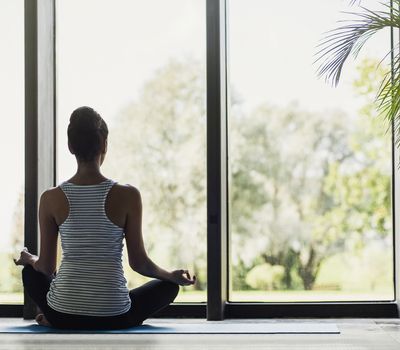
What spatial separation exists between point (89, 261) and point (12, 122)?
4.87 feet

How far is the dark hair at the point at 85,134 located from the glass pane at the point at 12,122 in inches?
47.6

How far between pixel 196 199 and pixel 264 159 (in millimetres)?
412

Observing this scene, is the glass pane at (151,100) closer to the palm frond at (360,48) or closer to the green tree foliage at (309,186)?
the green tree foliage at (309,186)

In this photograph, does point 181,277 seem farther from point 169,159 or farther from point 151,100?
point 151,100

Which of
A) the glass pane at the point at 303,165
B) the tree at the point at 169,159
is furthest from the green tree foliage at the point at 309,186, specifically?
the tree at the point at 169,159

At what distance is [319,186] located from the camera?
4.45 m

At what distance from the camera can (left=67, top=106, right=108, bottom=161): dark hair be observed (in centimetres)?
344

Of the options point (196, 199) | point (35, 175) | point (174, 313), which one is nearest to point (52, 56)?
point (35, 175)

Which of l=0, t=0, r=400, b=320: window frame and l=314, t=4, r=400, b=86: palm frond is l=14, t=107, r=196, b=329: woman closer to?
l=0, t=0, r=400, b=320: window frame

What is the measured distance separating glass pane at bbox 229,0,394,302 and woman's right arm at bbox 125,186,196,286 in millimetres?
1066

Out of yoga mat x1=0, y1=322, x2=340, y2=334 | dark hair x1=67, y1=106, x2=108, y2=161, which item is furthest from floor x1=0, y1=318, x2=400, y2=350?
dark hair x1=67, y1=106, x2=108, y2=161

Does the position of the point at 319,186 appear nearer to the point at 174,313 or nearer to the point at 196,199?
the point at 196,199

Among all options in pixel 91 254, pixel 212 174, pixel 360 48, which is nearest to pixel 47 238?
pixel 91 254

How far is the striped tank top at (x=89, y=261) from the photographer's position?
3.36m
